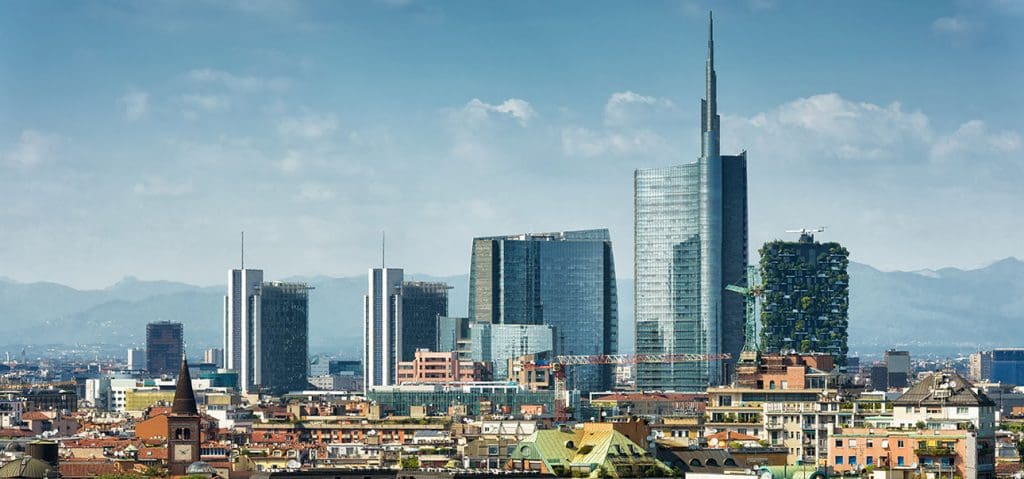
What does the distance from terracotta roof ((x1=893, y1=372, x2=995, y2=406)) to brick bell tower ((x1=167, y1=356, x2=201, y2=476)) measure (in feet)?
187

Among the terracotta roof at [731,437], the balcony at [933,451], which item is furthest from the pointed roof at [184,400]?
the balcony at [933,451]

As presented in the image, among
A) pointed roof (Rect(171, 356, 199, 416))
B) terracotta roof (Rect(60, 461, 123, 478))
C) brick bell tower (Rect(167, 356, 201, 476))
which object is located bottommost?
terracotta roof (Rect(60, 461, 123, 478))

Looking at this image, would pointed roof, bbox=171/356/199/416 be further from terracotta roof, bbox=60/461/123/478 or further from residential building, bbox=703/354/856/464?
residential building, bbox=703/354/856/464

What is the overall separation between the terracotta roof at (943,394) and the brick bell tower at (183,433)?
5715 centimetres

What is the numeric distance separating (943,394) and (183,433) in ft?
223

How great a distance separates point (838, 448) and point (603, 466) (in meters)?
9.99

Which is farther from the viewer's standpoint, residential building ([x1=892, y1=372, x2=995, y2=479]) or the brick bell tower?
the brick bell tower

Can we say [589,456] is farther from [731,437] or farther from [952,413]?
[731,437]

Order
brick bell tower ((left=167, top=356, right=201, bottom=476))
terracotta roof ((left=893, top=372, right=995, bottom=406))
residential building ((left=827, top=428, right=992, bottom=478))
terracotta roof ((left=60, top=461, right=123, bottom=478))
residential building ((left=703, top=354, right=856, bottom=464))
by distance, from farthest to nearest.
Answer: brick bell tower ((left=167, top=356, right=201, bottom=476)), terracotta roof ((left=60, top=461, right=123, bottom=478)), residential building ((left=703, top=354, right=856, bottom=464)), terracotta roof ((left=893, top=372, right=995, bottom=406)), residential building ((left=827, top=428, right=992, bottom=478))

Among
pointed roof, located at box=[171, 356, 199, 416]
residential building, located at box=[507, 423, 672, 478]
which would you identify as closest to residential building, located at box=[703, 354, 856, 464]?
residential building, located at box=[507, 423, 672, 478]

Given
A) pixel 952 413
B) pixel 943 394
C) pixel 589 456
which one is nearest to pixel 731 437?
pixel 943 394

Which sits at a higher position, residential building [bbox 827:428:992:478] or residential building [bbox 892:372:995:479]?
residential building [bbox 892:372:995:479]

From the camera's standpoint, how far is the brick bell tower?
17100 cm

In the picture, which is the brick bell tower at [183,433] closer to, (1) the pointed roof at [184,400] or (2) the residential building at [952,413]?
(1) the pointed roof at [184,400]
